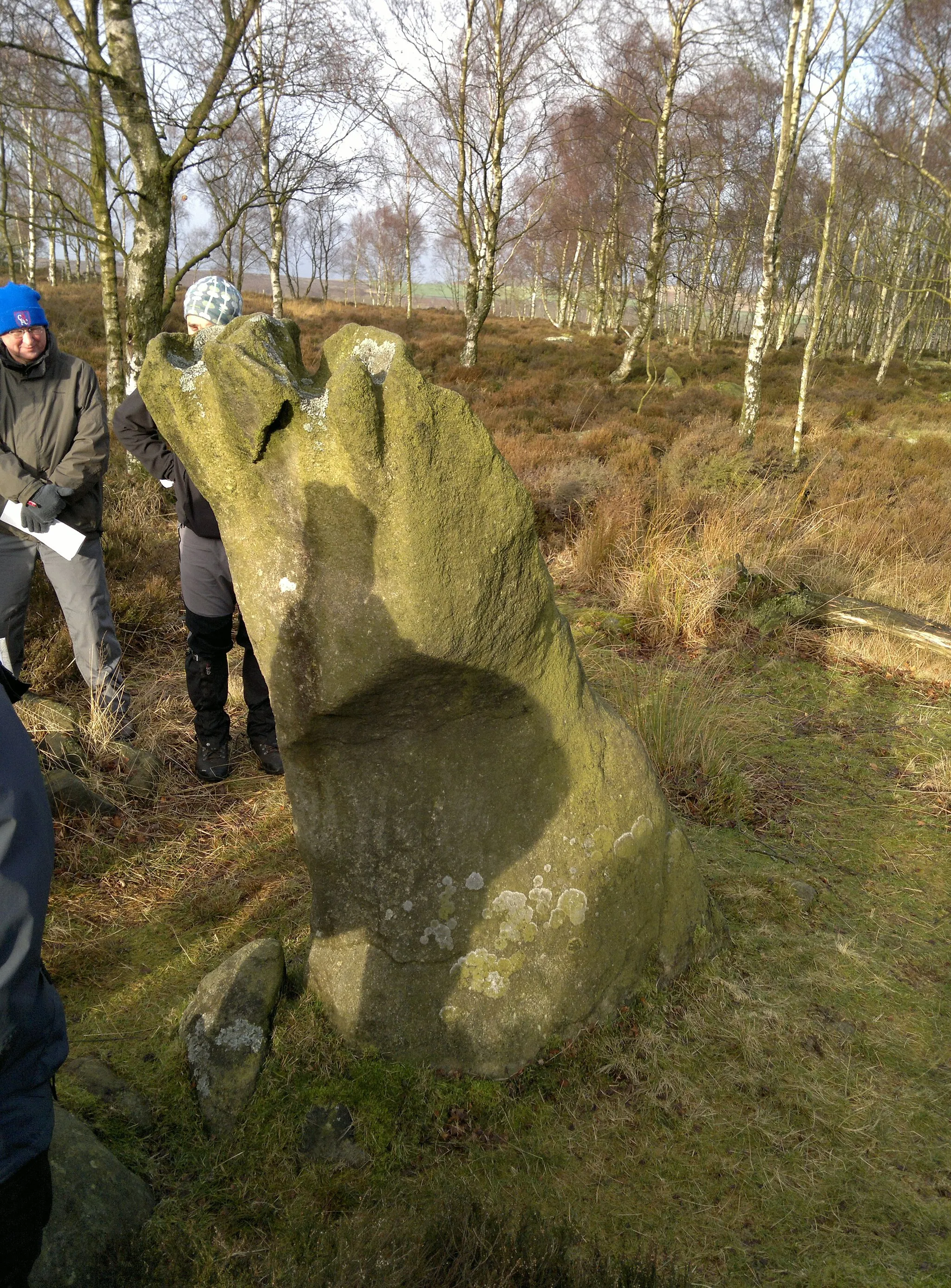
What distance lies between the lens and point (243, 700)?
4.31 m

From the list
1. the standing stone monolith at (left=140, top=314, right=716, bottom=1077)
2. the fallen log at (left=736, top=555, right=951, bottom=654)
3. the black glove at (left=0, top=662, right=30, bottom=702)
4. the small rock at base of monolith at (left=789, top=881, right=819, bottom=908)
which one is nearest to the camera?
the black glove at (left=0, top=662, right=30, bottom=702)

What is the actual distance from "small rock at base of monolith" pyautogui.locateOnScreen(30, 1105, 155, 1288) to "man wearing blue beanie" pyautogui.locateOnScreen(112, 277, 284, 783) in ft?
5.26

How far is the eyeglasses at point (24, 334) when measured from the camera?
3416mm

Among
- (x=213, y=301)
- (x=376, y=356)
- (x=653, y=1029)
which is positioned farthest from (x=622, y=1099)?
(x=213, y=301)

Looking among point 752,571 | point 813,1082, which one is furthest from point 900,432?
point 813,1082

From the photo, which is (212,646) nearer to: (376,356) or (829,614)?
(376,356)

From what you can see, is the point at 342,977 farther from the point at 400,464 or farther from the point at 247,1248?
the point at 400,464

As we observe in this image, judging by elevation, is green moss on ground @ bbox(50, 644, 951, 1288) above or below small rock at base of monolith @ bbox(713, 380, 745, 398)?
below

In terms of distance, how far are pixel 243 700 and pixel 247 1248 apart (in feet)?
9.67

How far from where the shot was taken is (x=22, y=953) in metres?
1.12

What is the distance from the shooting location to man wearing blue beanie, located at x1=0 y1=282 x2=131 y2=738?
3.52m

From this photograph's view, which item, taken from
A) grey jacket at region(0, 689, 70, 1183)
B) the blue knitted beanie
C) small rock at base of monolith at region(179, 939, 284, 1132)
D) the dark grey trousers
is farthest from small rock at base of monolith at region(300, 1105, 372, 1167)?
the blue knitted beanie

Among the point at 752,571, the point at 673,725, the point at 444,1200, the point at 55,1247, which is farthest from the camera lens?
the point at 752,571

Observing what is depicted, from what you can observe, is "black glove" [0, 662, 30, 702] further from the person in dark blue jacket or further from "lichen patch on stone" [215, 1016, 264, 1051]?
"lichen patch on stone" [215, 1016, 264, 1051]
